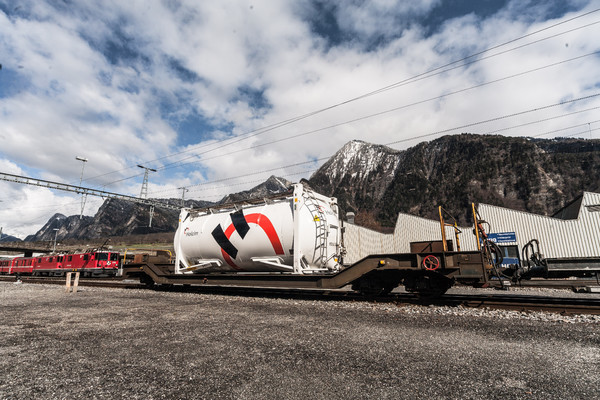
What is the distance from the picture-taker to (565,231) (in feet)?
82.2

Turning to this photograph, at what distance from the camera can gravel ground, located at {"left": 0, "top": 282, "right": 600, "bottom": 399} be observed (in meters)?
3.17

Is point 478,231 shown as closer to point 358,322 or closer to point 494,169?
point 358,322

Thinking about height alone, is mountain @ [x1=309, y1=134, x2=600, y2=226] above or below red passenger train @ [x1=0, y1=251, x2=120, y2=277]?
above

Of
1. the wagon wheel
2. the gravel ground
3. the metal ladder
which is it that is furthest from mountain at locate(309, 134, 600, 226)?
the gravel ground

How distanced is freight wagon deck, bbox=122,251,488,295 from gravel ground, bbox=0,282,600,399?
1.09 meters

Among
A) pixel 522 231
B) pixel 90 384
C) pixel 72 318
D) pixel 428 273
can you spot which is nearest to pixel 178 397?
pixel 90 384

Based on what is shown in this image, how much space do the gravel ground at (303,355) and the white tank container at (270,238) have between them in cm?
294

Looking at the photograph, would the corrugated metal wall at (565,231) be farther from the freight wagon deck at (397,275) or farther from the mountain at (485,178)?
the mountain at (485,178)

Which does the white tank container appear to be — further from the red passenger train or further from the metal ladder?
the red passenger train

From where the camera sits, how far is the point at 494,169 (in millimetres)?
131125

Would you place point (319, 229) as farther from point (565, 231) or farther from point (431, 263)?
point (565, 231)

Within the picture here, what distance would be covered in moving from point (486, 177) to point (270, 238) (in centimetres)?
14859

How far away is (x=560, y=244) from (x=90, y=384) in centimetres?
3333

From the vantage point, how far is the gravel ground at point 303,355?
317cm
